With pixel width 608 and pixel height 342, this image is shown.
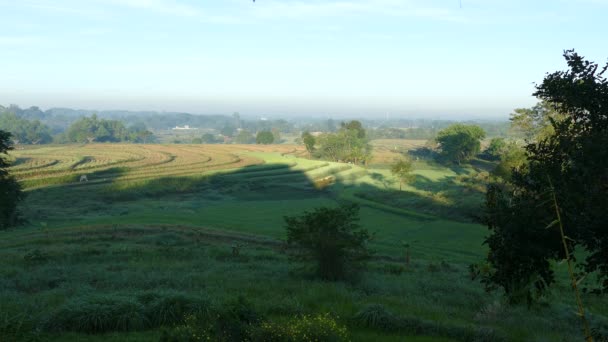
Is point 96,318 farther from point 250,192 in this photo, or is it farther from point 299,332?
point 250,192

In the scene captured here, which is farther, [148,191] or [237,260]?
[148,191]

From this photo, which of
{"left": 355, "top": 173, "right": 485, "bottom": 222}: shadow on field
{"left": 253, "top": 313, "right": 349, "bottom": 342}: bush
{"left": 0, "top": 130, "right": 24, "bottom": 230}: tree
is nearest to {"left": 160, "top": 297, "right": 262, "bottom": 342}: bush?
{"left": 253, "top": 313, "right": 349, "bottom": 342}: bush

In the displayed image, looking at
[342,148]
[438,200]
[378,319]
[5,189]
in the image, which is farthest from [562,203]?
[342,148]

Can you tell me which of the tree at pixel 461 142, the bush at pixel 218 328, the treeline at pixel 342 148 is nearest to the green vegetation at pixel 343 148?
the treeline at pixel 342 148

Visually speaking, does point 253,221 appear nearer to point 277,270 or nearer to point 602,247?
point 277,270

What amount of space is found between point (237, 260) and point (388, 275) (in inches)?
331

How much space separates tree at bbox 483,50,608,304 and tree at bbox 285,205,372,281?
993 centimetres

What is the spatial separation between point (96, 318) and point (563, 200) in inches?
437

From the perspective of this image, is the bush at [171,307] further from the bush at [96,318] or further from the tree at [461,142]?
the tree at [461,142]

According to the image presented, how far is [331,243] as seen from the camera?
20.6 m

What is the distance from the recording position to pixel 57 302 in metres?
14.6

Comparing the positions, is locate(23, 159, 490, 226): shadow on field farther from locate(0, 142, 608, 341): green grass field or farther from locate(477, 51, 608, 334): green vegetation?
locate(477, 51, 608, 334): green vegetation

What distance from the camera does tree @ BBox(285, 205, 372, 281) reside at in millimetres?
20766

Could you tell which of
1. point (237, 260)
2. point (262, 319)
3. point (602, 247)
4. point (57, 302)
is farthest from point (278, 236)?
point (602, 247)
